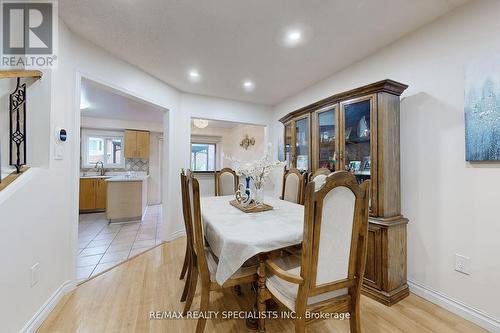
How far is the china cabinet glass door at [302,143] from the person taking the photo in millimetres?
2842

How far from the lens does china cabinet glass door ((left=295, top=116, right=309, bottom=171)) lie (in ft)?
9.32

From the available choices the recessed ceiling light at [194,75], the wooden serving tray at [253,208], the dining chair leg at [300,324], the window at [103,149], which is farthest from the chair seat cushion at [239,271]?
the window at [103,149]

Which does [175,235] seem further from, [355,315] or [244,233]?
[355,315]

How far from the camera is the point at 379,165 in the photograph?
6.29 ft

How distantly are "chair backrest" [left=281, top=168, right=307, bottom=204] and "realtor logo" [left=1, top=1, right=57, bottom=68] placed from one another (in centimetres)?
262

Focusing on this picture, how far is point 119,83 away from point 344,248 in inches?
113

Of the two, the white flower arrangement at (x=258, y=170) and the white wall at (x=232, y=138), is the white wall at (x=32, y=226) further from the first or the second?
the white wall at (x=232, y=138)

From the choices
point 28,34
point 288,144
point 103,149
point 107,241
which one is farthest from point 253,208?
point 103,149

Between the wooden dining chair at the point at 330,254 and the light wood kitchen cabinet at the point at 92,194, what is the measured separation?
17.5 feet

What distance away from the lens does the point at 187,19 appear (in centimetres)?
179

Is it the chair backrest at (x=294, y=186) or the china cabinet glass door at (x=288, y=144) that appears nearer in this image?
the chair backrest at (x=294, y=186)

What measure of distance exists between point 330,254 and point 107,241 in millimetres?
3502

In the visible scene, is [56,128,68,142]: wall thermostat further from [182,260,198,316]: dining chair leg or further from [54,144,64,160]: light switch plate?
[182,260,198,316]: dining chair leg

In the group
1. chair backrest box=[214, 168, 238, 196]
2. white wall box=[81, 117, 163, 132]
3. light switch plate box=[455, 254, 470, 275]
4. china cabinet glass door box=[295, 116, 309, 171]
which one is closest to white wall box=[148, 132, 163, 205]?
white wall box=[81, 117, 163, 132]
